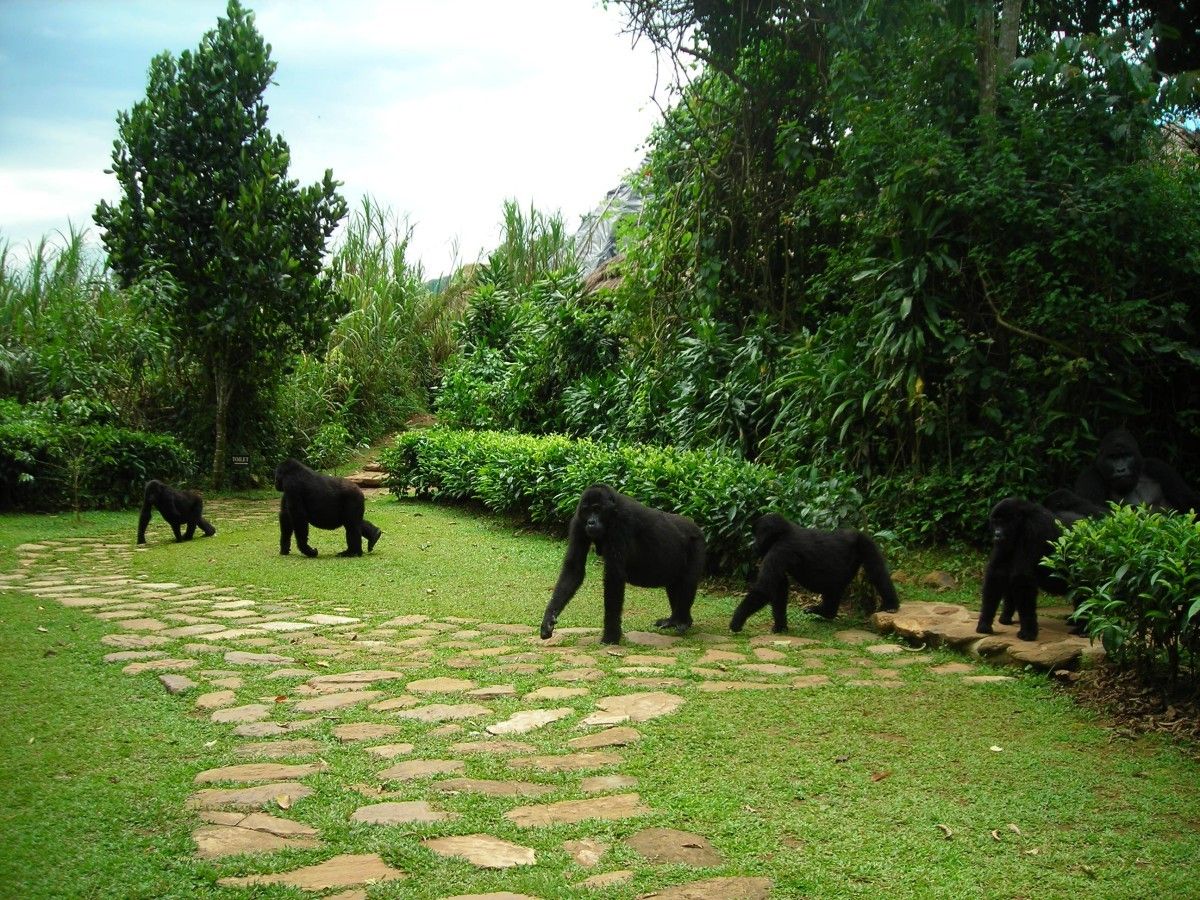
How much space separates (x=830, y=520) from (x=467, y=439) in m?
8.22

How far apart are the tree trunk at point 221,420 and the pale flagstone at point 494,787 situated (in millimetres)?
13740

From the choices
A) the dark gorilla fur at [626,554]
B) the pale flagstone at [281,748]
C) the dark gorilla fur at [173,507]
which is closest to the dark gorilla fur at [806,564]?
the dark gorilla fur at [626,554]

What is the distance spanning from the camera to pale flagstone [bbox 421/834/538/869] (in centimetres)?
338

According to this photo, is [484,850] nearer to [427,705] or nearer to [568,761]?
A: [568,761]

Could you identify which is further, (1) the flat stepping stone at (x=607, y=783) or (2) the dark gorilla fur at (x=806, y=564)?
(2) the dark gorilla fur at (x=806, y=564)

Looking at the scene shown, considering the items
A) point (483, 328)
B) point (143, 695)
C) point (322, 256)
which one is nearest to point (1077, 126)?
point (143, 695)

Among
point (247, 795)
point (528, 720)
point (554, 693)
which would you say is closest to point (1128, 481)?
point (554, 693)

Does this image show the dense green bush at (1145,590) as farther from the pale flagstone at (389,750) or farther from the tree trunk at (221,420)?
the tree trunk at (221,420)

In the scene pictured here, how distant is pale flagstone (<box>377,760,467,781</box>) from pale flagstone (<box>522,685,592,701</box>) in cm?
105

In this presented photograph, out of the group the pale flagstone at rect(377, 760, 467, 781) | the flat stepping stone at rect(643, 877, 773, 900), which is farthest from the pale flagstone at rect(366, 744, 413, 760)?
the flat stepping stone at rect(643, 877, 773, 900)

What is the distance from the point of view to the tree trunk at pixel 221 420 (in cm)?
1645

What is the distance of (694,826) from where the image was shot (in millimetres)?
3709

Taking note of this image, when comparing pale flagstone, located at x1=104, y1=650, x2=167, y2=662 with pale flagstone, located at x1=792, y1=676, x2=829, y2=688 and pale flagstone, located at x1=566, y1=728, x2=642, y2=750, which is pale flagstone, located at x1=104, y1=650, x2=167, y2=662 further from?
pale flagstone, located at x1=792, y1=676, x2=829, y2=688

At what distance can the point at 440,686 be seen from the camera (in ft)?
18.6
